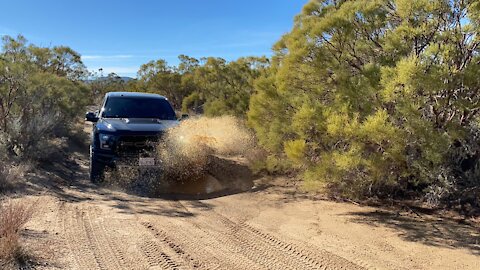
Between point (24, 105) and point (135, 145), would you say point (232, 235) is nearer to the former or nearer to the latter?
point (135, 145)

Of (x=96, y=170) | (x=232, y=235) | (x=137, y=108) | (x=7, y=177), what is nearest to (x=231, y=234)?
(x=232, y=235)

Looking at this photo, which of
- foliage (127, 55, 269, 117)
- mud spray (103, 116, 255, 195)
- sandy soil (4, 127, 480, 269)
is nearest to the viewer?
sandy soil (4, 127, 480, 269)

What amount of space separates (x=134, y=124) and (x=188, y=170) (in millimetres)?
1594

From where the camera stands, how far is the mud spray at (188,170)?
8.67 m

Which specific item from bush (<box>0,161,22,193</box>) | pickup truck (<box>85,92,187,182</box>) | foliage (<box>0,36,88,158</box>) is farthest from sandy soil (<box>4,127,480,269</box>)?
foliage (<box>0,36,88,158</box>)

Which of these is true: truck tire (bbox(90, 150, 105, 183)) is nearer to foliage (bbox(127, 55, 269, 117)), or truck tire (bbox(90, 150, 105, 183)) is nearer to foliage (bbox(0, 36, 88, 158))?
foliage (bbox(0, 36, 88, 158))

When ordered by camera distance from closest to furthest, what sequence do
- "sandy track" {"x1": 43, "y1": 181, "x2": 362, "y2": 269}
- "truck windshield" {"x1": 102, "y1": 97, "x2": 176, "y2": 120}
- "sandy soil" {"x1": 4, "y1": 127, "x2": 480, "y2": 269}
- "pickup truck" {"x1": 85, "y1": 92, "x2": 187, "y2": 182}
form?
1. "sandy track" {"x1": 43, "y1": 181, "x2": 362, "y2": 269}
2. "sandy soil" {"x1": 4, "y1": 127, "x2": 480, "y2": 269}
3. "pickup truck" {"x1": 85, "y1": 92, "x2": 187, "y2": 182}
4. "truck windshield" {"x1": 102, "y1": 97, "x2": 176, "y2": 120}

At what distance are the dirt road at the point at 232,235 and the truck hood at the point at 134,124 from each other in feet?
4.32

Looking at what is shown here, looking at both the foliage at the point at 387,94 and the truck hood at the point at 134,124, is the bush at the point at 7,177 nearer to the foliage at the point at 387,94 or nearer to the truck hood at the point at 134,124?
the truck hood at the point at 134,124

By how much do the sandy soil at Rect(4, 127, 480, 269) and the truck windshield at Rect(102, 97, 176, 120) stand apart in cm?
203

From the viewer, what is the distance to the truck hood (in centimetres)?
852

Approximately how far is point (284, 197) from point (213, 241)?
3233mm

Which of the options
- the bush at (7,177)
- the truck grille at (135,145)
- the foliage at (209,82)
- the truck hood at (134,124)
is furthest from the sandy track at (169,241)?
the foliage at (209,82)

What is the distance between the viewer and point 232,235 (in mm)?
5816
